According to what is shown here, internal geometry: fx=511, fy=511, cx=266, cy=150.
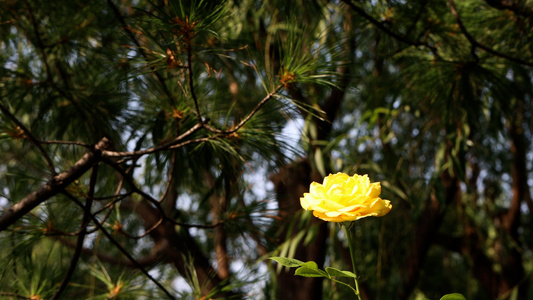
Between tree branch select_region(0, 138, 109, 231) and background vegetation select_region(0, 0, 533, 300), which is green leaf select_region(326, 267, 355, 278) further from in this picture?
tree branch select_region(0, 138, 109, 231)

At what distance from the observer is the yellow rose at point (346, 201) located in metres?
0.46

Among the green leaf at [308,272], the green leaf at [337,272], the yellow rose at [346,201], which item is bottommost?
the green leaf at [337,272]

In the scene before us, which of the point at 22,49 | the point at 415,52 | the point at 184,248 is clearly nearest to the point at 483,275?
the point at 415,52

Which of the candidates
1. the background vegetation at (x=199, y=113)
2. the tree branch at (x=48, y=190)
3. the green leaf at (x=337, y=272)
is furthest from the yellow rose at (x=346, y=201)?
the tree branch at (x=48, y=190)

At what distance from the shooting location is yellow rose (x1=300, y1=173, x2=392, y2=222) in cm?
46

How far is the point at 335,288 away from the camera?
140cm

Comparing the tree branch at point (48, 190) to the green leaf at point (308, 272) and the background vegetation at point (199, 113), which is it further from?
the green leaf at point (308, 272)

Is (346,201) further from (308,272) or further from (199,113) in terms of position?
(199,113)

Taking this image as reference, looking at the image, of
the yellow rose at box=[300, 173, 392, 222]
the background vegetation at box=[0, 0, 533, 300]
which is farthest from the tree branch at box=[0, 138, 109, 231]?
the yellow rose at box=[300, 173, 392, 222]

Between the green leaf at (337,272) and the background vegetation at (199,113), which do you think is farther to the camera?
the background vegetation at (199,113)

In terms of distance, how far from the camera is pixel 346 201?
0.47 metres

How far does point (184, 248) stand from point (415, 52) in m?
0.74

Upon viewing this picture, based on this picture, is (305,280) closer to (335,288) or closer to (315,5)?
(335,288)

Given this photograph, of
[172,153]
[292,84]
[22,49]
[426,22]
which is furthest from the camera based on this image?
[22,49]
